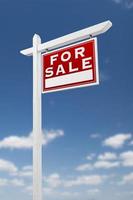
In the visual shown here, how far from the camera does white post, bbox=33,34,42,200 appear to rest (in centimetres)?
429

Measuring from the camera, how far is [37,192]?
426 cm

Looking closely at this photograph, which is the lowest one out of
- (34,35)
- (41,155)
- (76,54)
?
(41,155)

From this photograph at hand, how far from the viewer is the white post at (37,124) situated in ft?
14.1

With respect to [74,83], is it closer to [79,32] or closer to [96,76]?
[96,76]

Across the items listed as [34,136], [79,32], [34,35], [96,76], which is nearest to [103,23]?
[79,32]

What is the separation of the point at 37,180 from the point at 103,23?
5.52 feet

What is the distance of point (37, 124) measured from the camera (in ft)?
14.5

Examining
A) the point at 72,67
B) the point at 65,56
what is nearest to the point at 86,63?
the point at 72,67

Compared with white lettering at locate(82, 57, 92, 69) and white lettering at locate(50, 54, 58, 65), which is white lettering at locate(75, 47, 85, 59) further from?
white lettering at locate(50, 54, 58, 65)

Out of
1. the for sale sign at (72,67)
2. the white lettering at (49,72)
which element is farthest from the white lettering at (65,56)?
the white lettering at (49,72)

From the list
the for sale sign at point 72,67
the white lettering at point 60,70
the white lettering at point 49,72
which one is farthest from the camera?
the white lettering at point 49,72

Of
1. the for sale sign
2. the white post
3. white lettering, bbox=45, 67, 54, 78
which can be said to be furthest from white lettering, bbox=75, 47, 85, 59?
the white post

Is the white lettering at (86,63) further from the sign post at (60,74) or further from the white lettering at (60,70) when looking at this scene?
the white lettering at (60,70)

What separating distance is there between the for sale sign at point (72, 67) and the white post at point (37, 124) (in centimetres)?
8
